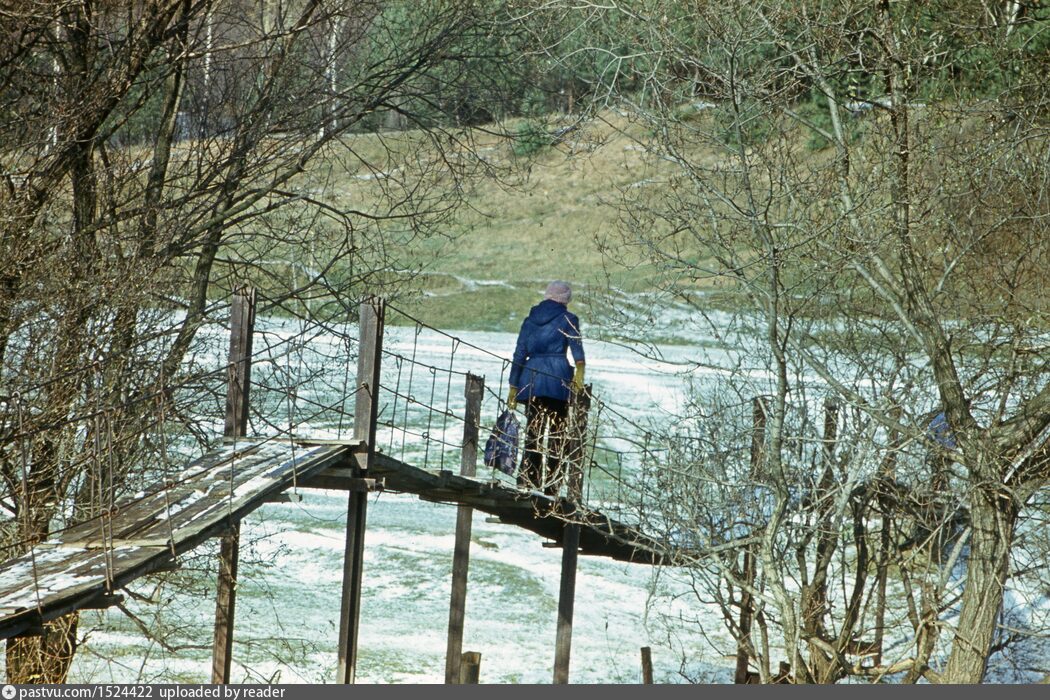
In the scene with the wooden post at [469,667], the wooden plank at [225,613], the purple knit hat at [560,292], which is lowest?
the wooden post at [469,667]

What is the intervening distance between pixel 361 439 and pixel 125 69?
4.62 metres

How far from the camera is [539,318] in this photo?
9.43 metres

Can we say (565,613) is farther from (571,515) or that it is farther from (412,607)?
(412,607)

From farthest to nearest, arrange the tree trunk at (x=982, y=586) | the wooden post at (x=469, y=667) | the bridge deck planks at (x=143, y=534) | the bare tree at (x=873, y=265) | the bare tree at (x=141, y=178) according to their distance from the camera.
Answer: the wooden post at (x=469, y=667)
the tree trunk at (x=982, y=586)
the bare tree at (x=141, y=178)
the bare tree at (x=873, y=265)
the bridge deck planks at (x=143, y=534)

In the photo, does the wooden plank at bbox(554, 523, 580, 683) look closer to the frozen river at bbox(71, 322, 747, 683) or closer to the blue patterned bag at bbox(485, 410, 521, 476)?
the frozen river at bbox(71, 322, 747, 683)

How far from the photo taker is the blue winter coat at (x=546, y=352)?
30.9 ft

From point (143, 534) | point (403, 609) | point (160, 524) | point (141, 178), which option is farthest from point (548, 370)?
point (403, 609)

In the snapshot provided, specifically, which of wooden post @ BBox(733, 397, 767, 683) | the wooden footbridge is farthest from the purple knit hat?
wooden post @ BBox(733, 397, 767, 683)

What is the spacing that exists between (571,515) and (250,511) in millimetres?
4174

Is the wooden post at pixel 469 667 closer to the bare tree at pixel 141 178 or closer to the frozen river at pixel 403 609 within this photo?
the frozen river at pixel 403 609

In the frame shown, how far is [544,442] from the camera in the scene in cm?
977

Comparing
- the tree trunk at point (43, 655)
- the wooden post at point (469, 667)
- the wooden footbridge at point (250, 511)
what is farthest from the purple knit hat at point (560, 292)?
the tree trunk at point (43, 655)

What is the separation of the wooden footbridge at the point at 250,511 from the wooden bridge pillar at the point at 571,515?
0.01 meters

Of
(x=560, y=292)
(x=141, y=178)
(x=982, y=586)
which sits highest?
(x=141, y=178)
